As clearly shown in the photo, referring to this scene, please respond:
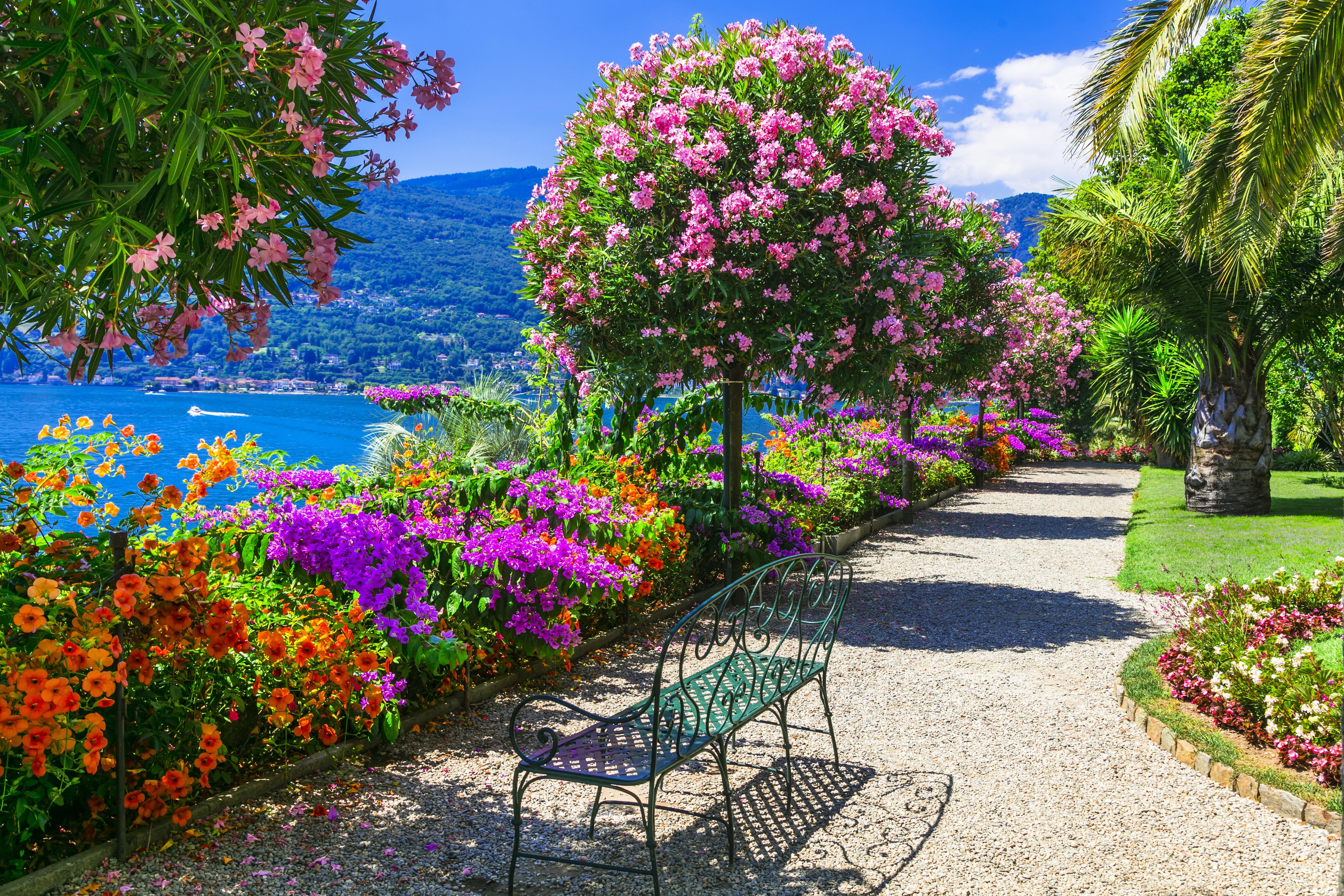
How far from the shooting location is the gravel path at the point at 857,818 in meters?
3.01

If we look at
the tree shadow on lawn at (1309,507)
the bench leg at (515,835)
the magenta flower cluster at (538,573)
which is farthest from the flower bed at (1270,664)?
the tree shadow on lawn at (1309,507)

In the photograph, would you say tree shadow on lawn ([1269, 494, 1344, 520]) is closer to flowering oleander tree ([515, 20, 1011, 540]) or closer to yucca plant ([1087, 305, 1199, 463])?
yucca plant ([1087, 305, 1199, 463])

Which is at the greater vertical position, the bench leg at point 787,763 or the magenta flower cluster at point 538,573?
the magenta flower cluster at point 538,573

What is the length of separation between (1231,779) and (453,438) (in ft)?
39.1

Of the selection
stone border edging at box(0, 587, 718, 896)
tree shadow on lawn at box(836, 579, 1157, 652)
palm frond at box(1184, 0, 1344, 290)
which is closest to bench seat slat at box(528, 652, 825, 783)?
stone border edging at box(0, 587, 718, 896)

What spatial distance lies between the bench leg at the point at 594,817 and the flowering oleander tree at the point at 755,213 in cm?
402

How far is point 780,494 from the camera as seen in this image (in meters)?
9.48

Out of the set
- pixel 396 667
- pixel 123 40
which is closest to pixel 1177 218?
pixel 396 667

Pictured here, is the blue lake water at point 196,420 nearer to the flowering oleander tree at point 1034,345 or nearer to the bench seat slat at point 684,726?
the bench seat slat at point 684,726

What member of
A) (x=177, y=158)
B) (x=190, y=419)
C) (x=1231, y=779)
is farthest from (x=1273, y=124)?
(x=190, y=419)

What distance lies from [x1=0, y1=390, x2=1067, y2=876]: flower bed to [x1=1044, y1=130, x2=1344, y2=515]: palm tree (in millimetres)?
8309

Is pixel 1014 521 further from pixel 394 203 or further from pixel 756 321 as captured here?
pixel 394 203

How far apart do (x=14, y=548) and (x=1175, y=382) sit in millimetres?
19781

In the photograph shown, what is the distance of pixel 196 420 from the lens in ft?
31.6
